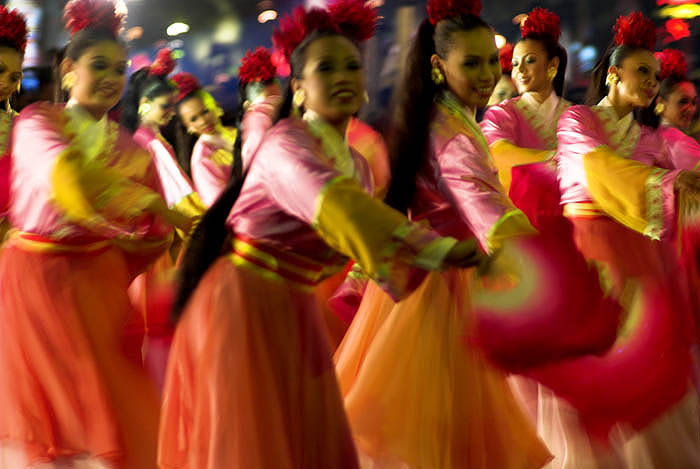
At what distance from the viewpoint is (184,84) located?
6.09 meters

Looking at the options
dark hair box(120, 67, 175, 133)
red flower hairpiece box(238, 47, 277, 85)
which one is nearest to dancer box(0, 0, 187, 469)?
dark hair box(120, 67, 175, 133)

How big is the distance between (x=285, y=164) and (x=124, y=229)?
104 centimetres

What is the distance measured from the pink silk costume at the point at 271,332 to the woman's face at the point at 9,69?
195cm

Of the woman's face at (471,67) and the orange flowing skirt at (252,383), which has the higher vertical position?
the woman's face at (471,67)

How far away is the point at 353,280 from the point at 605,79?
1.58 meters

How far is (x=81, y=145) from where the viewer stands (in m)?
3.40

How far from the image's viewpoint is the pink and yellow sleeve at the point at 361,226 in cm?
233

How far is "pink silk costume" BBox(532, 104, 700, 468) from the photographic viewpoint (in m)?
3.57

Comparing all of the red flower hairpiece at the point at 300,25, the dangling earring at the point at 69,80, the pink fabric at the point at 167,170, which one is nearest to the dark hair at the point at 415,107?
the red flower hairpiece at the point at 300,25

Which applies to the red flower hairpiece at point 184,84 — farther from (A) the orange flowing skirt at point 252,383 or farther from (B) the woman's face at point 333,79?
(A) the orange flowing skirt at point 252,383

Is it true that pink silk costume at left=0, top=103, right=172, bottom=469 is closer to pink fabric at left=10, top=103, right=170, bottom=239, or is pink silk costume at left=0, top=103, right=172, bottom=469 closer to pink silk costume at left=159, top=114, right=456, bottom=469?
pink fabric at left=10, top=103, right=170, bottom=239

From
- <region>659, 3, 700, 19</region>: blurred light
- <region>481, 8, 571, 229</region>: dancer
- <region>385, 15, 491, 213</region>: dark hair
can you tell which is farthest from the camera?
<region>659, 3, 700, 19</region>: blurred light

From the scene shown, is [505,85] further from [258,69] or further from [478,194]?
[478,194]

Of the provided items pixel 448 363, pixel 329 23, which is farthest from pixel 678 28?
pixel 329 23
